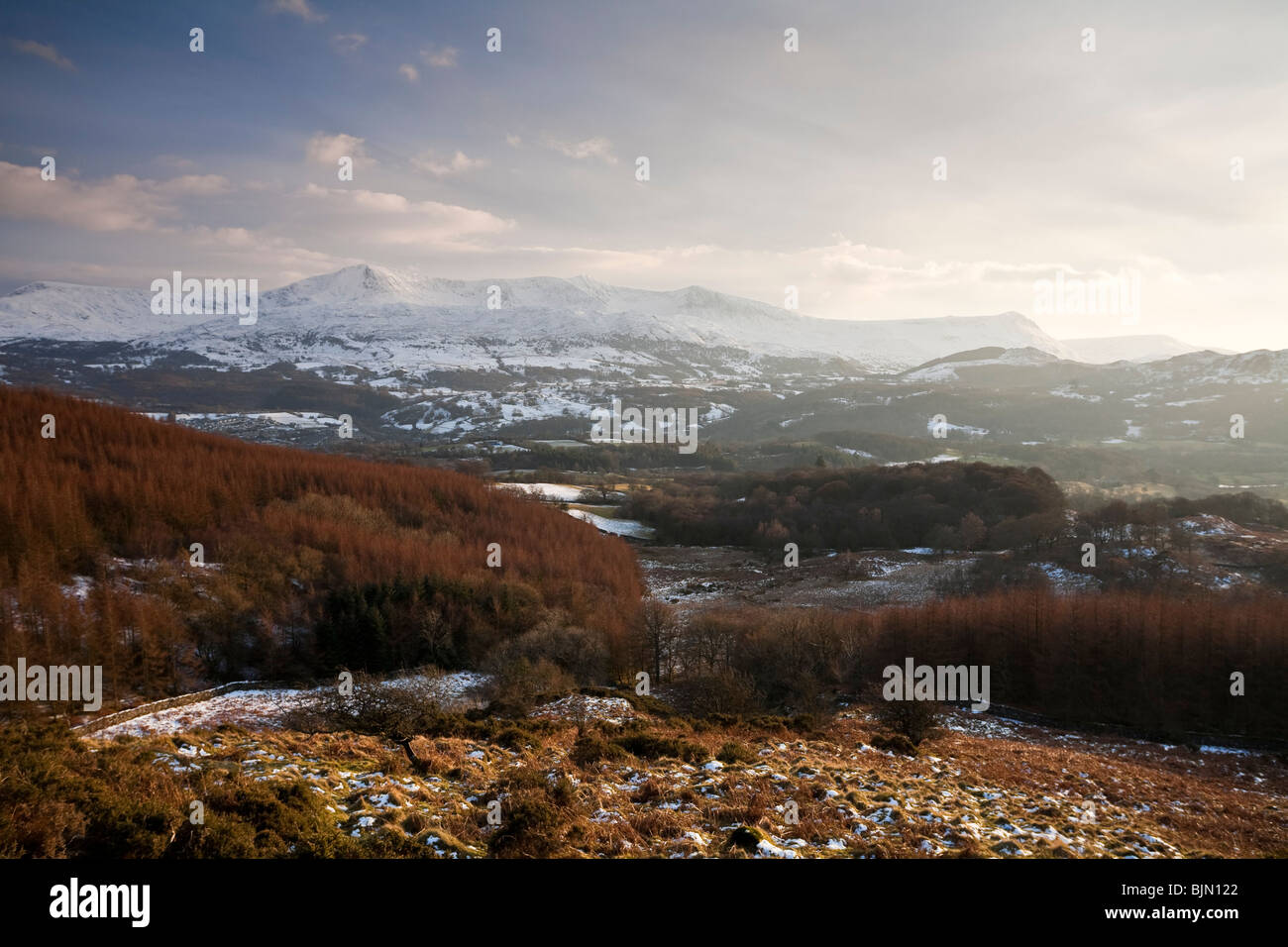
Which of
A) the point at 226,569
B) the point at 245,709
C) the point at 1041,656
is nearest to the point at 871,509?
the point at 1041,656

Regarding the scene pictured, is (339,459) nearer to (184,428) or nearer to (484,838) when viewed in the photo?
(184,428)

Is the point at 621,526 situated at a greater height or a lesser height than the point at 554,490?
lesser

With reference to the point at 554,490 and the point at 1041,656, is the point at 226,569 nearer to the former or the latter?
the point at 1041,656

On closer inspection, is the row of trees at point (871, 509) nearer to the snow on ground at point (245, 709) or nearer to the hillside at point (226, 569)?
the hillside at point (226, 569)

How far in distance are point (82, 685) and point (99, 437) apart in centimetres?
3556

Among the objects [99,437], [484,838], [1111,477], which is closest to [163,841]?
[484,838]

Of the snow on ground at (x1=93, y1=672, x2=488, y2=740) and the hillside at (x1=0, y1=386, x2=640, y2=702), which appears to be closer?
the snow on ground at (x1=93, y1=672, x2=488, y2=740)

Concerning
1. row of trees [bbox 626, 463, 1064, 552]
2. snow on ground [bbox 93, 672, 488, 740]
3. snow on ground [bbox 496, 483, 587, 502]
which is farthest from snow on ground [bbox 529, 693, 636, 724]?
snow on ground [bbox 496, 483, 587, 502]

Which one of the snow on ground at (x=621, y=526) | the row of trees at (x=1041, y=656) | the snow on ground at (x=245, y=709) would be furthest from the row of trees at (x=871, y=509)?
the snow on ground at (x=245, y=709)

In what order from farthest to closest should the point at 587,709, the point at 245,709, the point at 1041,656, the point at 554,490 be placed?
the point at 554,490
the point at 1041,656
the point at 587,709
the point at 245,709

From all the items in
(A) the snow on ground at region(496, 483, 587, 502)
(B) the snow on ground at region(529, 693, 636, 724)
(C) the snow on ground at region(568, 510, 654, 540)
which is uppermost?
(A) the snow on ground at region(496, 483, 587, 502)

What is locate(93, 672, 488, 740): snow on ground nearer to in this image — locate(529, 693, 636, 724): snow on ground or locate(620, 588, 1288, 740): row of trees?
locate(529, 693, 636, 724): snow on ground

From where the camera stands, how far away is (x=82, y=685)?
31.1 meters

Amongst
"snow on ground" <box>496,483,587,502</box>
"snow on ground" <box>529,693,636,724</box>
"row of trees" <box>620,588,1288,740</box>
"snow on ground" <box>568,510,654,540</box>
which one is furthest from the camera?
"snow on ground" <box>496,483,587,502</box>
